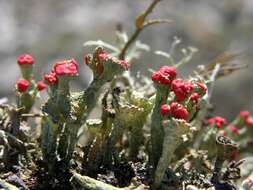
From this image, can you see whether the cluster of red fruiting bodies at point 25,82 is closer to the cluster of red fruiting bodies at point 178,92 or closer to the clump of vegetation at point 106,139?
the clump of vegetation at point 106,139

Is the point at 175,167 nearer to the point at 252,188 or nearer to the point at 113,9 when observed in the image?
the point at 252,188

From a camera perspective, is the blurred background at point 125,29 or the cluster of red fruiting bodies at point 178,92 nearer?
the cluster of red fruiting bodies at point 178,92

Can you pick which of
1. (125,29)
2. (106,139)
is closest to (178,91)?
(106,139)

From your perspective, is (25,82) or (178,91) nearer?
(178,91)

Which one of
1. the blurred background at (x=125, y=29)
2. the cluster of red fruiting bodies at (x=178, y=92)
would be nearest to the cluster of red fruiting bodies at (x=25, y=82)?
the cluster of red fruiting bodies at (x=178, y=92)

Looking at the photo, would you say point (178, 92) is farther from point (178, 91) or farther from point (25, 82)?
point (25, 82)

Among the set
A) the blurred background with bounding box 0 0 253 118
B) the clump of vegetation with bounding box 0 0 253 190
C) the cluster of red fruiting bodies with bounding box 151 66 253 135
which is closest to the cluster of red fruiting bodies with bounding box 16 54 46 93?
the clump of vegetation with bounding box 0 0 253 190
